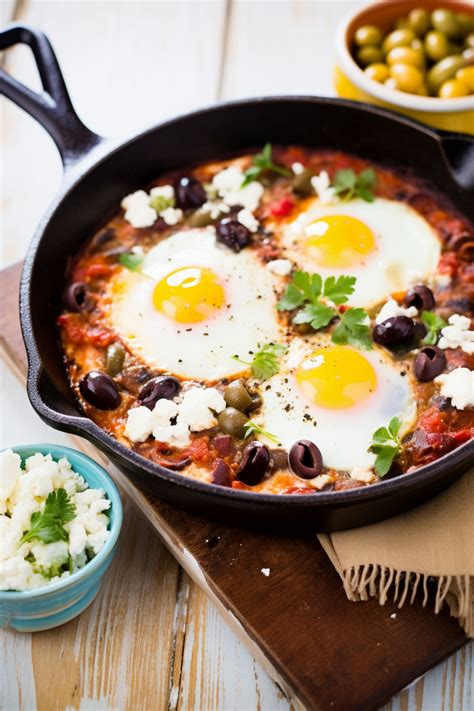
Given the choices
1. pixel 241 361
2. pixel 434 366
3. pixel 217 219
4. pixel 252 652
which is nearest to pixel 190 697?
pixel 252 652

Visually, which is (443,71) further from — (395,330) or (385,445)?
(385,445)

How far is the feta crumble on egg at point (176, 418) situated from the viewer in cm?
374

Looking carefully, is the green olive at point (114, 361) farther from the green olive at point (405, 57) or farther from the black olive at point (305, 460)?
the green olive at point (405, 57)

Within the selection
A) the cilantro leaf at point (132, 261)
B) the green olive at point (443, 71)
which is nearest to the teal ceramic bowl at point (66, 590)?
the cilantro leaf at point (132, 261)

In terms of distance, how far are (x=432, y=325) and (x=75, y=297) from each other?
1682mm

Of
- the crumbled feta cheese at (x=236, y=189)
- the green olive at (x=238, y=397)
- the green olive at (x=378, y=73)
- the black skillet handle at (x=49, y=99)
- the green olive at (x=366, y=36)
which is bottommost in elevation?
the green olive at (x=238, y=397)

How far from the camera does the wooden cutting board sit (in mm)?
3211

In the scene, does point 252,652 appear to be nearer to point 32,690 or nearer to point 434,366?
point 32,690

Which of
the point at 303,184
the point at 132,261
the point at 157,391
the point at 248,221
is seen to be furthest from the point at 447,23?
the point at 157,391

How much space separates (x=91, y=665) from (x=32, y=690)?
241 millimetres

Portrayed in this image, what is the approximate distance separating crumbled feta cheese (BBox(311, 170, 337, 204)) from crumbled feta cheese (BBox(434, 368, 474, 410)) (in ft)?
4.37

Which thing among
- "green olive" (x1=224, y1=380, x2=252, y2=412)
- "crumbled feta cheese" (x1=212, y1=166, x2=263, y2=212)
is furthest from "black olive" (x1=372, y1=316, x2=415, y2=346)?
"crumbled feta cheese" (x1=212, y1=166, x2=263, y2=212)

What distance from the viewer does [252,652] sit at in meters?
3.54

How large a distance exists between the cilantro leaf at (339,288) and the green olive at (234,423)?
778 mm
